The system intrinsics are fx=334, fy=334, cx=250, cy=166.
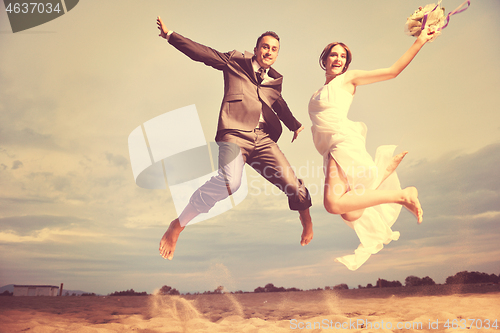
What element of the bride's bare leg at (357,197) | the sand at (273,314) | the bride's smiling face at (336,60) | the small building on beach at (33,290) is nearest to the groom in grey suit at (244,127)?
the bride's bare leg at (357,197)

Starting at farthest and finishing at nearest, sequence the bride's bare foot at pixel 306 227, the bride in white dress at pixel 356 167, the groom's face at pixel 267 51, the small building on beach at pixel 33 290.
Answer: the small building on beach at pixel 33 290, the bride's bare foot at pixel 306 227, the groom's face at pixel 267 51, the bride in white dress at pixel 356 167

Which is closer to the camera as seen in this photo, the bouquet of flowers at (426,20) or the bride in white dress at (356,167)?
the bride in white dress at (356,167)

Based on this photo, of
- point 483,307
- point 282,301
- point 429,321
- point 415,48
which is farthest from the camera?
point 282,301

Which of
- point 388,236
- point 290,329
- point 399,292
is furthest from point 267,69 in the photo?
point 399,292

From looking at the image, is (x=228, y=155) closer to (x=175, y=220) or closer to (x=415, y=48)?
(x=175, y=220)

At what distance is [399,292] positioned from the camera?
519 cm

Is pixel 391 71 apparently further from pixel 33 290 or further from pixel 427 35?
pixel 33 290

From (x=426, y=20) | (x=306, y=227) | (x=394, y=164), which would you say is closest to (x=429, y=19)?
(x=426, y=20)

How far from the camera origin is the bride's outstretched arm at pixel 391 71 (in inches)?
→ 135

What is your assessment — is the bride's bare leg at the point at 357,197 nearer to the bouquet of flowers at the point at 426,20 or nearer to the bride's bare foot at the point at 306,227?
the bride's bare foot at the point at 306,227

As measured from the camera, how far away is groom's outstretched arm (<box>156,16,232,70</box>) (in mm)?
3357

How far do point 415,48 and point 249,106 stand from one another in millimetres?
1796

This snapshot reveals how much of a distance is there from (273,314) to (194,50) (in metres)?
3.12

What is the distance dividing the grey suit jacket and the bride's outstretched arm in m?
0.81
